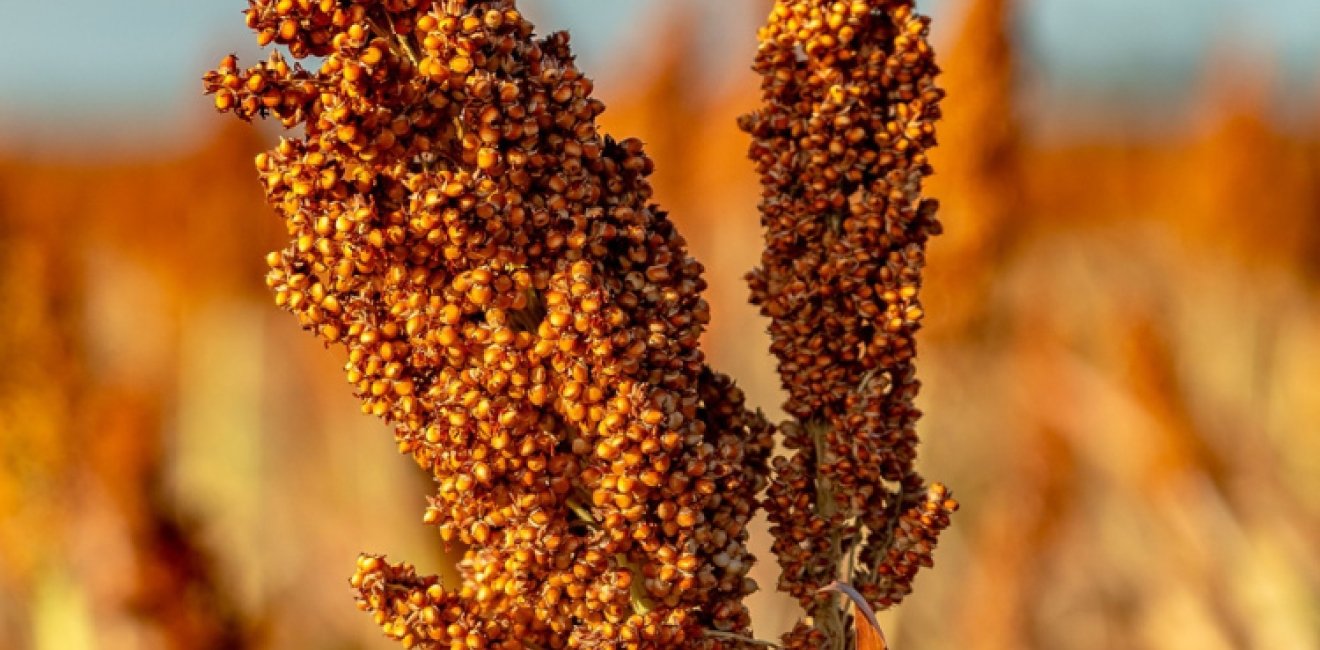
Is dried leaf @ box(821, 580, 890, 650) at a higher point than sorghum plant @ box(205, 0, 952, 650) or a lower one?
lower

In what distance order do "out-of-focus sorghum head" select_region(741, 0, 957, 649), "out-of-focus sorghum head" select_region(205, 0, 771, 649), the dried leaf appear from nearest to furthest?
"out-of-focus sorghum head" select_region(205, 0, 771, 649), the dried leaf, "out-of-focus sorghum head" select_region(741, 0, 957, 649)

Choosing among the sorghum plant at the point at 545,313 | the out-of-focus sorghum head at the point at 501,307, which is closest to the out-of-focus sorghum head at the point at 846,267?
the sorghum plant at the point at 545,313

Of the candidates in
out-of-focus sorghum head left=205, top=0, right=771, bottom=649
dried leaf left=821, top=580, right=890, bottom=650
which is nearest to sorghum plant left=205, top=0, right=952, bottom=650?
out-of-focus sorghum head left=205, top=0, right=771, bottom=649

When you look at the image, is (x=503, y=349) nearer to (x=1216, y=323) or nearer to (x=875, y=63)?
(x=875, y=63)

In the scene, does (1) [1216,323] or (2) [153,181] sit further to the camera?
(2) [153,181]

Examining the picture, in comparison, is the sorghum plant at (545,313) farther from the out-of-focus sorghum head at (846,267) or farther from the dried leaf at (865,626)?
the dried leaf at (865,626)

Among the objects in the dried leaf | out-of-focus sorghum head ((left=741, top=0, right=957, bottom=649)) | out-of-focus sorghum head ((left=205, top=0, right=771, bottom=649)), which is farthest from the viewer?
out-of-focus sorghum head ((left=741, top=0, right=957, bottom=649))

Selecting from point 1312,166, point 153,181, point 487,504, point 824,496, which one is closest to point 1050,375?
point 1312,166

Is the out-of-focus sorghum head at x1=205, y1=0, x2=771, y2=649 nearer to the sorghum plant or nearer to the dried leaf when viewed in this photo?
the sorghum plant
